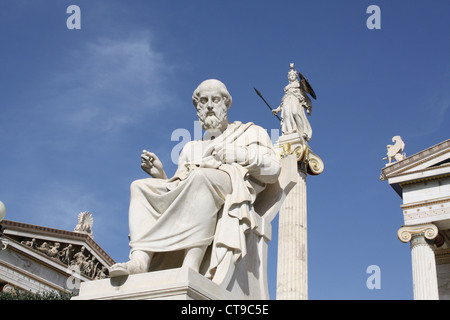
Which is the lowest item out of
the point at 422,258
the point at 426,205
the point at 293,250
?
the point at 293,250

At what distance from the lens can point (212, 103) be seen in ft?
18.1

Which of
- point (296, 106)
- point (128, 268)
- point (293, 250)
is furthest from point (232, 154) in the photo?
point (296, 106)

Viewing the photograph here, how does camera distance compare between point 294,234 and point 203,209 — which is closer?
point 203,209

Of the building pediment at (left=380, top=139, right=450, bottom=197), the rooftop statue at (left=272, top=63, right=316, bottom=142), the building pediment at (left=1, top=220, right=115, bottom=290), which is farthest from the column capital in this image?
the building pediment at (left=1, top=220, right=115, bottom=290)

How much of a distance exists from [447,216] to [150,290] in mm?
15403

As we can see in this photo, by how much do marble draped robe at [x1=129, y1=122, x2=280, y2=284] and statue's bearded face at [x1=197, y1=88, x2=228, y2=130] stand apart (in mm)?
510

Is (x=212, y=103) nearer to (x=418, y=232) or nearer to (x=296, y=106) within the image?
(x=296, y=106)

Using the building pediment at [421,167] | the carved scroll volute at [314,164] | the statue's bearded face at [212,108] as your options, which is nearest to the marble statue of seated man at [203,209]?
the statue's bearded face at [212,108]

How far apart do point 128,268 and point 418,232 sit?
49.8ft

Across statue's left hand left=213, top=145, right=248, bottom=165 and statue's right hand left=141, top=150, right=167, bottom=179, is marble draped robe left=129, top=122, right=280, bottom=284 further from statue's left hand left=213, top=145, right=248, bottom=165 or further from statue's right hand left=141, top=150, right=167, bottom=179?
statue's right hand left=141, top=150, right=167, bottom=179

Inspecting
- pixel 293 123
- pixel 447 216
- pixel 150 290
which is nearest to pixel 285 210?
pixel 293 123

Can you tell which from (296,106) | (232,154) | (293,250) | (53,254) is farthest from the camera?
(53,254)

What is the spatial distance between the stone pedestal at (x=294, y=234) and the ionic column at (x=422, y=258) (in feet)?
14.6
